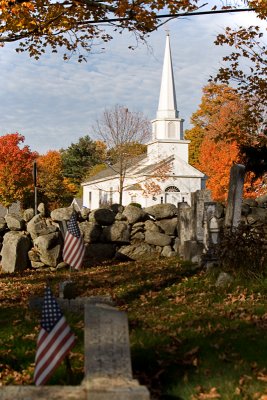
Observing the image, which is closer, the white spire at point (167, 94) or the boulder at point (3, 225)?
the boulder at point (3, 225)

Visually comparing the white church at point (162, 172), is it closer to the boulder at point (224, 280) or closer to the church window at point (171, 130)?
the church window at point (171, 130)

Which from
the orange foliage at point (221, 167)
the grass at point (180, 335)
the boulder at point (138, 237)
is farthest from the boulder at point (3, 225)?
the orange foliage at point (221, 167)

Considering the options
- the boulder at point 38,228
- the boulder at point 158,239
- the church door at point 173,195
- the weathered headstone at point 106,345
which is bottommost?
the weathered headstone at point 106,345

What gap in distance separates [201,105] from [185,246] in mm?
36712

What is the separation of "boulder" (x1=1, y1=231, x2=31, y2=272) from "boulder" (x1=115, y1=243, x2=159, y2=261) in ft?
9.23

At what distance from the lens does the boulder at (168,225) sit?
19.8 m

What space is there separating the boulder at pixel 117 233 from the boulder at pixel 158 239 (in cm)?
69

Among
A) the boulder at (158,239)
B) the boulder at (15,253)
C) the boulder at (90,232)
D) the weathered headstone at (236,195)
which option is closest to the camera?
the weathered headstone at (236,195)

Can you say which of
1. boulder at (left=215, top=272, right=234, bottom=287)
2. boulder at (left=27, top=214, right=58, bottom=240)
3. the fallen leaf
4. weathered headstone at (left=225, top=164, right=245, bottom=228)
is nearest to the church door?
boulder at (left=27, top=214, right=58, bottom=240)

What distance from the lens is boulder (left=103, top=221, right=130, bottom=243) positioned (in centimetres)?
1940

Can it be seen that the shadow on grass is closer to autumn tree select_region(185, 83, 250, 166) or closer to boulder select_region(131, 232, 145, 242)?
boulder select_region(131, 232, 145, 242)

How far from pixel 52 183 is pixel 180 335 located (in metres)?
51.7

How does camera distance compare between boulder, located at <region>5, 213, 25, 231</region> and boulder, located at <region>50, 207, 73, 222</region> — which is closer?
boulder, located at <region>50, 207, 73, 222</region>

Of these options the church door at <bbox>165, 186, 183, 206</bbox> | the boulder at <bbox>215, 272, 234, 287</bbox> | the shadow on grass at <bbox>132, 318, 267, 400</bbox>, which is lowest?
the shadow on grass at <bbox>132, 318, 267, 400</bbox>
